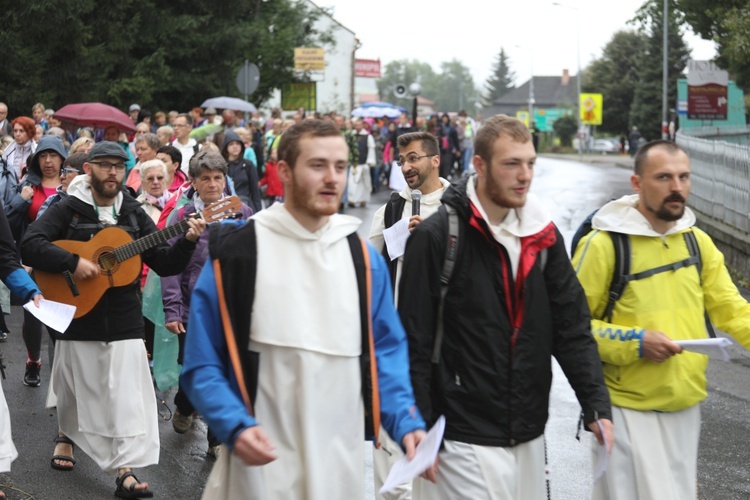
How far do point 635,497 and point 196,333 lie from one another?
83.7 inches

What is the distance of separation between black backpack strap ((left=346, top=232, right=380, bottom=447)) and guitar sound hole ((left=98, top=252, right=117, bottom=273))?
335 cm

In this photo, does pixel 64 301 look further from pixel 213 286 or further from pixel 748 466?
pixel 748 466

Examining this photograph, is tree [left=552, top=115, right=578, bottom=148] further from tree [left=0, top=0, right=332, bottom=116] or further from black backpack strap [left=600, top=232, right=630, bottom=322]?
black backpack strap [left=600, top=232, right=630, bottom=322]

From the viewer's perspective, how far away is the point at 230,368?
12.4 feet

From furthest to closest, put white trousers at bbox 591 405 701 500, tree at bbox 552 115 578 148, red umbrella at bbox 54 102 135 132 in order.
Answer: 1. tree at bbox 552 115 578 148
2. red umbrella at bbox 54 102 135 132
3. white trousers at bbox 591 405 701 500

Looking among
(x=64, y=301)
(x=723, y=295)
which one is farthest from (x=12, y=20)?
(x=723, y=295)

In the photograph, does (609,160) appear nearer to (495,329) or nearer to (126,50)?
(126,50)

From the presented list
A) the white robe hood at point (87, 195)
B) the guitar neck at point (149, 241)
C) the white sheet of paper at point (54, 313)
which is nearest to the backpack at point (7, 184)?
the white robe hood at point (87, 195)

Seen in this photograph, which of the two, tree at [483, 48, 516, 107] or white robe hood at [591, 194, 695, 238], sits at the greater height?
tree at [483, 48, 516, 107]

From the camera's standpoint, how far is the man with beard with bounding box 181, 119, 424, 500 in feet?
12.3

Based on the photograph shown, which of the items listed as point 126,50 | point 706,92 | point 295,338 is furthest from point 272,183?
point 706,92

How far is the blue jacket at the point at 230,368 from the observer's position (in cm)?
361

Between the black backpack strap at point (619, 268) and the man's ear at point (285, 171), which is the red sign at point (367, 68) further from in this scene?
the man's ear at point (285, 171)

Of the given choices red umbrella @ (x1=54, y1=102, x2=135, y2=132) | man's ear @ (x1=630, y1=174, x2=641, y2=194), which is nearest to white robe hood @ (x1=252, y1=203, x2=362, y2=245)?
man's ear @ (x1=630, y1=174, x2=641, y2=194)
